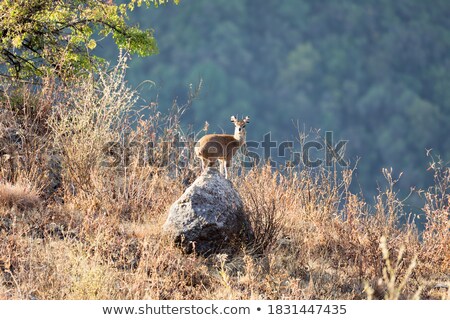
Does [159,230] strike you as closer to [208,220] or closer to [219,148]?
[208,220]

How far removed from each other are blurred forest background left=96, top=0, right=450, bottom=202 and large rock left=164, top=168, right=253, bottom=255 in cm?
8279

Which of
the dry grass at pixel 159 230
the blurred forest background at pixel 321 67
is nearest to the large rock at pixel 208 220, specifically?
the dry grass at pixel 159 230

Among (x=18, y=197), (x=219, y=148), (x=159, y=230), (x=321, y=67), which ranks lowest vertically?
(x=159, y=230)

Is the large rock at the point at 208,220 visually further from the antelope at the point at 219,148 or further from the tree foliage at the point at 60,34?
the tree foliage at the point at 60,34

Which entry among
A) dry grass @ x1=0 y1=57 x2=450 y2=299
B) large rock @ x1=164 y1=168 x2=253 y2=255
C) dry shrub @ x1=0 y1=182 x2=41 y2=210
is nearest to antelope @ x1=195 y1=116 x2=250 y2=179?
dry grass @ x1=0 y1=57 x2=450 y2=299

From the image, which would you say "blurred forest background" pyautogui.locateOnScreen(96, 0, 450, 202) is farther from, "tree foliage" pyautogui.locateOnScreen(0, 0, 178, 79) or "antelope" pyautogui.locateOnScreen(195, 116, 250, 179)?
"antelope" pyautogui.locateOnScreen(195, 116, 250, 179)

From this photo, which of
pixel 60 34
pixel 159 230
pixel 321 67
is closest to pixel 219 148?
pixel 159 230

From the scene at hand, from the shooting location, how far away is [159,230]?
8617mm

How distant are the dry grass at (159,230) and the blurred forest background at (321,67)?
8065 cm

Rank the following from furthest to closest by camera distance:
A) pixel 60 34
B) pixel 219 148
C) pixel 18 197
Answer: pixel 60 34
pixel 219 148
pixel 18 197

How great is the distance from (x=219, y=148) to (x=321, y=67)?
109 m

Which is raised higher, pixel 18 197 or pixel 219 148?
pixel 219 148

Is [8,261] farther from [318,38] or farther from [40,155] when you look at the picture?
[318,38]

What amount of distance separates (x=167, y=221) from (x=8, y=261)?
1912mm
